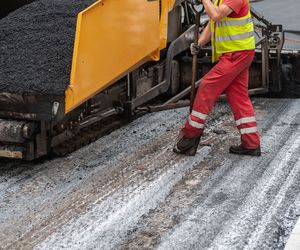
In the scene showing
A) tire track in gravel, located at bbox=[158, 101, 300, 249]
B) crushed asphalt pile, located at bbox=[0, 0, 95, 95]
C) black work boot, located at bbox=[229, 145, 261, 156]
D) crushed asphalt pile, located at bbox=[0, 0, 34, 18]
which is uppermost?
crushed asphalt pile, located at bbox=[0, 0, 34, 18]

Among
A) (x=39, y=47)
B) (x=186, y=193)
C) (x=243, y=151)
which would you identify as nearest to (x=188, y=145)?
(x=243, y=151)

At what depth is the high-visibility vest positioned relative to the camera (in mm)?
4898

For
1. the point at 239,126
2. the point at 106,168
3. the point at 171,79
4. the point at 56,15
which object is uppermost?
the point at 56,15

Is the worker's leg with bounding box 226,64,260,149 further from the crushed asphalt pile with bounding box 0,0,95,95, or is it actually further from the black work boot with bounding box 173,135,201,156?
the crushed asphalt pile with bounding box 0,0,95,95

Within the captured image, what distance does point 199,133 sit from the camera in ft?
16.5

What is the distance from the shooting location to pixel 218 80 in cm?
488

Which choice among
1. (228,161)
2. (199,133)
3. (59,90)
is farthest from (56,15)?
(228,161)

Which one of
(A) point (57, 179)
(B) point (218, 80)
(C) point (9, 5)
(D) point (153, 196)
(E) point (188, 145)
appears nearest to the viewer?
(D) point (153, 196)

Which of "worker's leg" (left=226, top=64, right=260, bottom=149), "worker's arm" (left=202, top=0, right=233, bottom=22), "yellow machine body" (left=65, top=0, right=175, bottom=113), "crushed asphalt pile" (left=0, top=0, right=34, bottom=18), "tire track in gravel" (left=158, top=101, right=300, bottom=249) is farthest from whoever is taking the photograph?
"crushed asphalt pile" (left=0, top=0, right=34, bottom=18)

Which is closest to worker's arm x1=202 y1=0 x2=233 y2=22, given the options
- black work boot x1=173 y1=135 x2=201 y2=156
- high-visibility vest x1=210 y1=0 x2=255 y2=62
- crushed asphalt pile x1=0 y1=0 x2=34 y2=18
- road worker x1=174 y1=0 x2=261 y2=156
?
road worker x1=174 y1=0 x2=261 y2=156

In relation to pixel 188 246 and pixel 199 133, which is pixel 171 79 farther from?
pixel 188 246

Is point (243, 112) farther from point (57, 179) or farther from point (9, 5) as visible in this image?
point (9, 5)

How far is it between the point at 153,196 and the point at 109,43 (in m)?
1.27

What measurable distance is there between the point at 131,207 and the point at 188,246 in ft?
2.17
